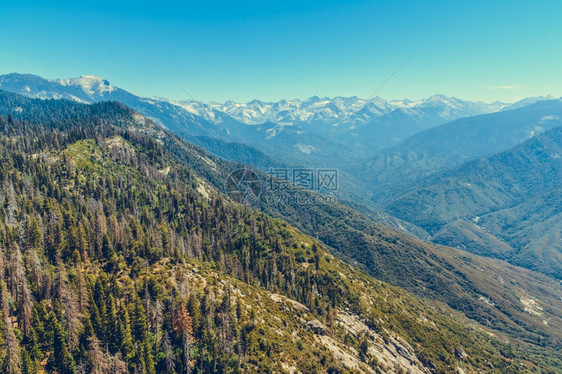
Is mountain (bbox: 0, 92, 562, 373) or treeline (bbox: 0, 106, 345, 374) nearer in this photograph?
treeline (bbox: 0, 106, 345, 374)

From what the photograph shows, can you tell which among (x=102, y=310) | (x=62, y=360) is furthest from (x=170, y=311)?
(x=62, y=360)

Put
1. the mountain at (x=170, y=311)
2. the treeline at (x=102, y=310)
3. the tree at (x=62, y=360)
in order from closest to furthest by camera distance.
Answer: the tree at (x=62, y=360) < the treeline at (x=102, y=310) < the mountain at (x=170, y=311)

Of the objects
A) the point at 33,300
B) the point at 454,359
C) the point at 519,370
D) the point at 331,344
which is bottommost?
the point at 519,370

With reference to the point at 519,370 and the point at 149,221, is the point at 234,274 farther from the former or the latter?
the point at 519,370

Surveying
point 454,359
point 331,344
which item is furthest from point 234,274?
point 454,359

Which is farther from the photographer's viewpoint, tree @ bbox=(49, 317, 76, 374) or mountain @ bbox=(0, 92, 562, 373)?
mountain @ bbox=(0, 92, 562, 373)

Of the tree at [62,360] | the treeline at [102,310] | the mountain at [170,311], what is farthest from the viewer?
the mountain at [170,311]

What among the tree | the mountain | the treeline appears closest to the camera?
the tree

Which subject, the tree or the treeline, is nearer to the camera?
the tree

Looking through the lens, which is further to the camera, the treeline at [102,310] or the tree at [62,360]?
the treeline at [102,310]

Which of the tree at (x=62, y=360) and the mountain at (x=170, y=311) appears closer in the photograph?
the tree at (x=62, y=360)

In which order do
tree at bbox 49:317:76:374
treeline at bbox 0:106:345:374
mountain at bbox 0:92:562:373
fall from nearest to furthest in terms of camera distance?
1. tree at bbox 49:317:76:374
2. treeline at bbox 0:106:345:374
3. mountain at bbox 0:92:562:373
